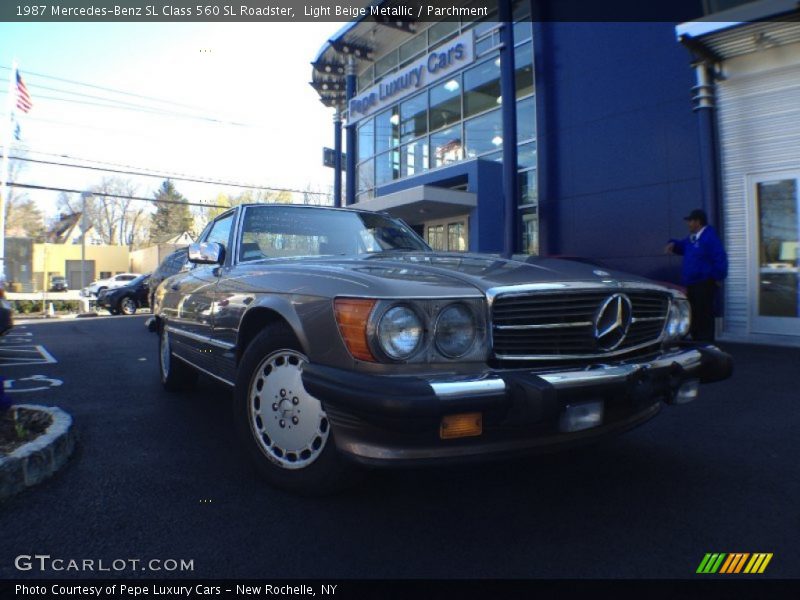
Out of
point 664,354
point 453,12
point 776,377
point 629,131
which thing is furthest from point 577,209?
point 664,354

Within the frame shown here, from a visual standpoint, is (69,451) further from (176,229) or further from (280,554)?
(176,229)

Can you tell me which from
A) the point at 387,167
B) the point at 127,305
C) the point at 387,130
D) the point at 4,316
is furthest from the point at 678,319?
the point at 127,305

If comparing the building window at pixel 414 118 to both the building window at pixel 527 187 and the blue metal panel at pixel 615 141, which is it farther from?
the blue metal panel at pixel 615 141

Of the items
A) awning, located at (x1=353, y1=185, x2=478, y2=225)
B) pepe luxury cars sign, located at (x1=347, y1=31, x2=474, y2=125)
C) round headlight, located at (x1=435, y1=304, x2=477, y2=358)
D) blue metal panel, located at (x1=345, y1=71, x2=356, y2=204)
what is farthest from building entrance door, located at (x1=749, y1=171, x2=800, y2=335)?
blue metal panel, located at (x1=345, y1=71, x2=356, y2=204)

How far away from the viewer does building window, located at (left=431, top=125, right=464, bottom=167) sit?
13.2 meters

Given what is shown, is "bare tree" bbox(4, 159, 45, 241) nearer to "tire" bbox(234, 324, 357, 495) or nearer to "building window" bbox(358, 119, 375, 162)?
"building window" bbox(358, 119, 375, 162)

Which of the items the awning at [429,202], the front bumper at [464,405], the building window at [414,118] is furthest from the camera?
the building window at [414,118]

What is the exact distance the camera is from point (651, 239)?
29.1ft

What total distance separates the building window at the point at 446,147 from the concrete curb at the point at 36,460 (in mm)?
11510

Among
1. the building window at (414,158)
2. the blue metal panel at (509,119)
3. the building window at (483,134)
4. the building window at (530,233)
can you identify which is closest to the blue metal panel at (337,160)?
the building window at (414,158)

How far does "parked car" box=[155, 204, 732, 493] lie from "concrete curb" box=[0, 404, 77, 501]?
3.32ft

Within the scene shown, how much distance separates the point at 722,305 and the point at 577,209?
326 centimetres

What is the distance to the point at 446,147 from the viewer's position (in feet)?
44.7

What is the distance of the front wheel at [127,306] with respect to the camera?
19453mm
